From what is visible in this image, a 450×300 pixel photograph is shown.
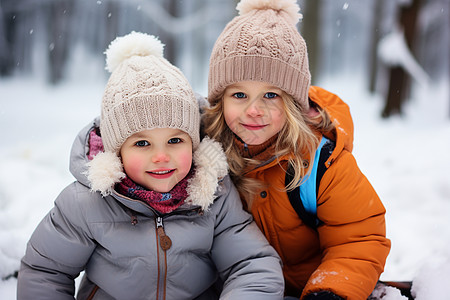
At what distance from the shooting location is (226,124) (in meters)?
2.03

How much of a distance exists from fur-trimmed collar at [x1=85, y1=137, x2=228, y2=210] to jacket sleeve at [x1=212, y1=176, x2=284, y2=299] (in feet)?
0.42

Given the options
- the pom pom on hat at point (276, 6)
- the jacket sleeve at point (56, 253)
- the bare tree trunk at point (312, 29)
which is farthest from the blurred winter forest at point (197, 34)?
the jacket sleeve at point (56, 253)

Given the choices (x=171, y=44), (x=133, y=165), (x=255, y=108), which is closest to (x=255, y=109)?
(x=255, y=108)

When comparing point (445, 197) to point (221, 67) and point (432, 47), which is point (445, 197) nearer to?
point (221, 67)

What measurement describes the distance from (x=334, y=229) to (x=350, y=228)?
0.07 metres

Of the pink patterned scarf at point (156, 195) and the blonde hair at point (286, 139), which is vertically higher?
the blonde hair at point (286, 139)

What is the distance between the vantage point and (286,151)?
1.86 m

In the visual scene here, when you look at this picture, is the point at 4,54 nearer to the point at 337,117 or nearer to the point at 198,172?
the point at 198,172

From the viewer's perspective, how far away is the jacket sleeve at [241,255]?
1.67 meters

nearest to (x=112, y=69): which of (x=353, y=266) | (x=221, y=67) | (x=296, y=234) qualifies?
(x=221, y=67)

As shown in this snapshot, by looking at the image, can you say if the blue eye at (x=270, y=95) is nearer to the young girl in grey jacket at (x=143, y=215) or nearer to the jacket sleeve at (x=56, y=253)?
the young girl in grey jacket at (x=143, y=215)

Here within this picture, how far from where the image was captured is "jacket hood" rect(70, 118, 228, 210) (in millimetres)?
1592

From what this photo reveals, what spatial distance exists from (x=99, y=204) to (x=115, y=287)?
1.21 ft

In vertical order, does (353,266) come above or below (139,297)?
above
